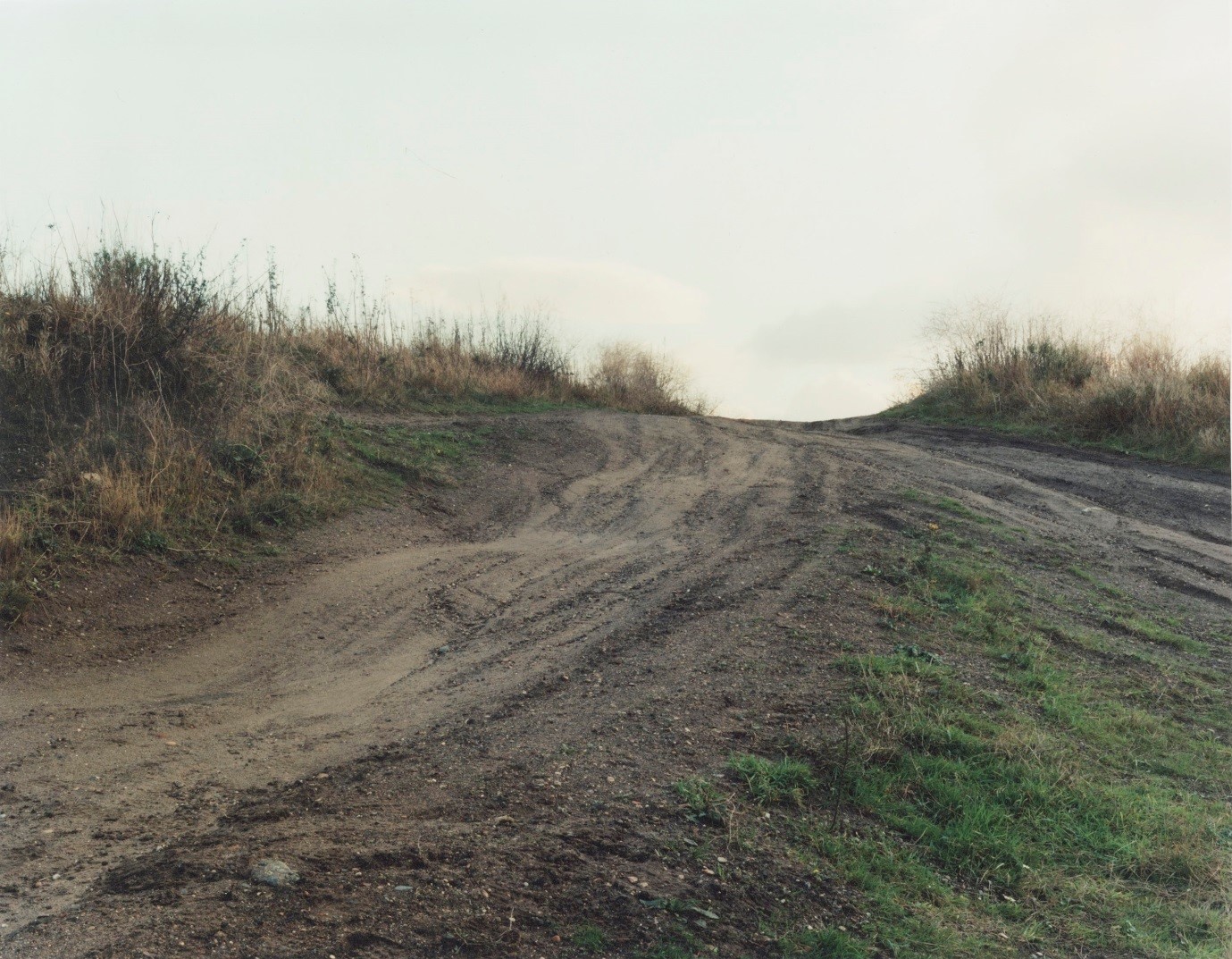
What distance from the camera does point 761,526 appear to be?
9695 mm

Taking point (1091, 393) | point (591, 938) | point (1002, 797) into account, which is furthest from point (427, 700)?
point (1091, 393)

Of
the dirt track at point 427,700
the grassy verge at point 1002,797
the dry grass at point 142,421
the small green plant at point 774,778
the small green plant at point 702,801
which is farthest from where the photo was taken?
the dry grass at point 142,421

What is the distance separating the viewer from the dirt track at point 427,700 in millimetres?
3635

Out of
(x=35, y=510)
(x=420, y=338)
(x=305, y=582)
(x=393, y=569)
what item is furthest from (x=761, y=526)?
(x=420, y=338)

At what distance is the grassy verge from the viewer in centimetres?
417

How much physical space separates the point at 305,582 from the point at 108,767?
3.03 meters

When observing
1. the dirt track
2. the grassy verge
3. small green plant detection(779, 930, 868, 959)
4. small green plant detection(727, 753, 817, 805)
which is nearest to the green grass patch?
the grassy verge

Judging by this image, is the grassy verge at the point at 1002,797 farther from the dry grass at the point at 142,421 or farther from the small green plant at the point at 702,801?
the dry grass at the point at 142,421

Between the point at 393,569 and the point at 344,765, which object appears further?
the point at 393,569

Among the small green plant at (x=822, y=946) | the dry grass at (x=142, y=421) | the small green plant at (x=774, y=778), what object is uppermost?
the dry grass at (x=142, y=421)

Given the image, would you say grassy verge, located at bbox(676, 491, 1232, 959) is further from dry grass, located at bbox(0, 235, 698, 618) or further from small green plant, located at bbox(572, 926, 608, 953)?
dry grass, located at bbox(0, 235, 698, 618)

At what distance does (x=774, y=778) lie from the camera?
4805 mm

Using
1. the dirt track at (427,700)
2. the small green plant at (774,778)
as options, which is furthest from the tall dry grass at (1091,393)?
the small green plant at (774,778)

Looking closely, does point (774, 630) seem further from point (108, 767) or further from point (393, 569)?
point (108, 767)
